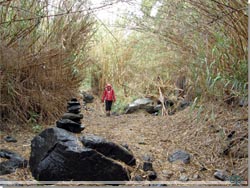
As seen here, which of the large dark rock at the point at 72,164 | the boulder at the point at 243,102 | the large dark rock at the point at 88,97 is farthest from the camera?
the large dark rock at the point at 88,97

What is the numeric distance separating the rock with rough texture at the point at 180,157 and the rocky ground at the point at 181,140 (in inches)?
0.5

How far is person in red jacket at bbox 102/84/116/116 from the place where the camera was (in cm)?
110

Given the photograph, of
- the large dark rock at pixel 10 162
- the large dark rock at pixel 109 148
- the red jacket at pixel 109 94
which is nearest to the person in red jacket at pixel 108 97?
the red jacket at pixel 109 94

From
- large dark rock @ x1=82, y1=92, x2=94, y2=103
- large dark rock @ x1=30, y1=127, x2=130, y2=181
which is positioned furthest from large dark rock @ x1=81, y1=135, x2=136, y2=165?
large dark rock @ x1=82, y1=92, x2=94, y2=103

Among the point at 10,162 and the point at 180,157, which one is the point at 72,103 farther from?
the point at 180,157

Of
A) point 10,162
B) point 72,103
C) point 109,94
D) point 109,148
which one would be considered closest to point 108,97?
point 109,94

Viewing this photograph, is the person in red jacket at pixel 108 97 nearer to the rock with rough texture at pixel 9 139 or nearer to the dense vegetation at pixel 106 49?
the dense vegetation at pixel 106 49

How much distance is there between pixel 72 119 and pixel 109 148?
203mm

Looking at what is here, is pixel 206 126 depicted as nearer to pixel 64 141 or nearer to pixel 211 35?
pixel 211 35

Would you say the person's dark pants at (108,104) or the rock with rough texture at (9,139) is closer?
the rock with rough texture at (9,139)

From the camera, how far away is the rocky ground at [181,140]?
86 cm

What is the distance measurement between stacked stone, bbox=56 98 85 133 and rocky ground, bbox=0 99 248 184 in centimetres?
3

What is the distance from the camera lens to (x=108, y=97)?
1.12 m

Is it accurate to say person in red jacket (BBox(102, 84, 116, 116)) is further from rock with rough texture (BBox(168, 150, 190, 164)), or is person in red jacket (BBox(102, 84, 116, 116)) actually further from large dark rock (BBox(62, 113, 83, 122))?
rock with rough texture (BBox(168, 150, 190, 164))
